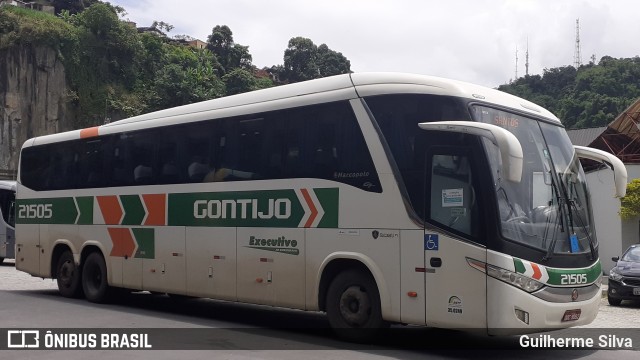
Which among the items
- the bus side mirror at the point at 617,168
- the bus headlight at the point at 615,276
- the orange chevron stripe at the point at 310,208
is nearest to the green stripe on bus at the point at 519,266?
the bus side mirror at the point at 617,168

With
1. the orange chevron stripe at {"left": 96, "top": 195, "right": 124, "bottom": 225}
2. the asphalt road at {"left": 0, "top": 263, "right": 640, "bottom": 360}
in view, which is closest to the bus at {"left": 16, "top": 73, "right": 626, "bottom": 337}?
the orange chevron stripe at {"left": 96, "top": 195, "right": 124, "bottom": 225}

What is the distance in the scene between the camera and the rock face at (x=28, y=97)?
6844cm

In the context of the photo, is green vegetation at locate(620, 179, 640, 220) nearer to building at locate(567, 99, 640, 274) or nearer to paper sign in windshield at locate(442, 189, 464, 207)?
building at locate(567, 99, 640, 274)

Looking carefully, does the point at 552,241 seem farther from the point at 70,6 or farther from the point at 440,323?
the point at 70,6

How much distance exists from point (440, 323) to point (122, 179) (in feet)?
27.7

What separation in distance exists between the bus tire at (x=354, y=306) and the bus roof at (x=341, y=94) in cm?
268

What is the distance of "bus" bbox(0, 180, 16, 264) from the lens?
28625mm

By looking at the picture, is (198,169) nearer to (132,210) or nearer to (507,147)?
(132,210)

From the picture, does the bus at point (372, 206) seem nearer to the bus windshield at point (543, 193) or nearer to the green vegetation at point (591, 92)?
the bus windshield at point (543, 193)

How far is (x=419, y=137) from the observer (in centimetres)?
999

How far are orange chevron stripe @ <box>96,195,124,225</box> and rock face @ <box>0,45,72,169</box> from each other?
5701 cm

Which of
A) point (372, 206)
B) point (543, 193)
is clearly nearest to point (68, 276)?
point (372, 206)

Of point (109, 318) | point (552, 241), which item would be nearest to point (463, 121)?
point (552, 241)

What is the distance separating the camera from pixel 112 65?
248 ft
